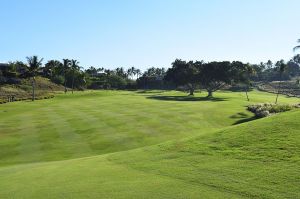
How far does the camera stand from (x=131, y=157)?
76.7 ft

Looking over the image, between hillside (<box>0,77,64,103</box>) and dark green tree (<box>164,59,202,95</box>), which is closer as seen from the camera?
hillside (<box>0,77,64,103</box>)

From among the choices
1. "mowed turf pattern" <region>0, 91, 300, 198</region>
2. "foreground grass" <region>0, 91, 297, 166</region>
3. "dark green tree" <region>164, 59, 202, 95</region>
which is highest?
"dark green tree" <region>164, 59, 202, 95</region>

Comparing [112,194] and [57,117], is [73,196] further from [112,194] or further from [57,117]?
[57,117]

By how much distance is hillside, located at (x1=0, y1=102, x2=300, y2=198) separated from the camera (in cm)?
1451

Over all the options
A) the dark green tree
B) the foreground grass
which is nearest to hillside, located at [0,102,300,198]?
the foreground grass

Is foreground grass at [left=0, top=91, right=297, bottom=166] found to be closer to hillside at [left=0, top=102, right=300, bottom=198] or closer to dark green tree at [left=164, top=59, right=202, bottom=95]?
hillside at [left=0, top=102, right=300, bottom=198]

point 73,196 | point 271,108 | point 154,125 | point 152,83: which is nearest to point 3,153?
point 154,125

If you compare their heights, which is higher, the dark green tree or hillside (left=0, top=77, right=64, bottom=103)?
the dark green tree

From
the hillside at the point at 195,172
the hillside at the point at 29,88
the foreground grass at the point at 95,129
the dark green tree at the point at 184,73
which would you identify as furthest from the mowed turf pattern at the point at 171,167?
the dark green tree at the point at 184,73

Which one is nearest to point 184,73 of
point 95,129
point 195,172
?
point 95,129

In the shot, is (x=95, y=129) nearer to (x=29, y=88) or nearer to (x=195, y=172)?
(x=195, y=172)

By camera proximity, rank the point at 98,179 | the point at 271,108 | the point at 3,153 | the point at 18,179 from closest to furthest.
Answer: the point at 98,179 → the point at 18,179 → the point at 3,153 → the point at 271,108

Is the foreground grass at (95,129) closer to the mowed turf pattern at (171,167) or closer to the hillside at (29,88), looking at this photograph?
the mowed turf pattern at (171,167)

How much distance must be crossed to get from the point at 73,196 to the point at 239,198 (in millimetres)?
6159
